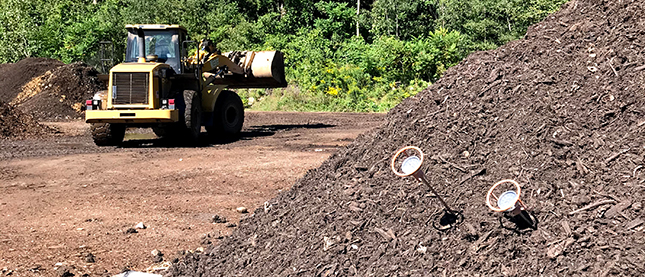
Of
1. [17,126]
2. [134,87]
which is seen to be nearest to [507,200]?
[134,87]

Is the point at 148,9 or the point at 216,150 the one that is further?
the point at 148,9

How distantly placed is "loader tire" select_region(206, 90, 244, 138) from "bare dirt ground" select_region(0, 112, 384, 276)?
45cm

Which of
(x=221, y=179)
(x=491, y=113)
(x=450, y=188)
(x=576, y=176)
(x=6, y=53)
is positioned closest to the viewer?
(x=576, y=176)

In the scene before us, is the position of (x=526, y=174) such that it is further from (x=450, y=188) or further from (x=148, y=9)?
(x=148, y=9)

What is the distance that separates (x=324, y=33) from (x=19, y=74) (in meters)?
21.2

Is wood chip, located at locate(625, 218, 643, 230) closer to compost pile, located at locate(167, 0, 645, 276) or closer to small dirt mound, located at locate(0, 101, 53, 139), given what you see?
compost pile, located at locate(167, 0, 645, 276)

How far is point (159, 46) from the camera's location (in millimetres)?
15133

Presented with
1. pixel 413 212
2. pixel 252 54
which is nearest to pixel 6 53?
pixel 252 54

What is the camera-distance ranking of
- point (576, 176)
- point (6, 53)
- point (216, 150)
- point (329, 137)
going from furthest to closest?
point (6, 53)
point (329, 137)
point (216, 150)
point (576, 176)

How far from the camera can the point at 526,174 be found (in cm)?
466

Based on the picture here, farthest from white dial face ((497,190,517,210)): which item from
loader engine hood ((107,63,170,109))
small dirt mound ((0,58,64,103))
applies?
small dirt mound ((0,58,64,103))

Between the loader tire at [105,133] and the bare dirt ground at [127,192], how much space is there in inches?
9.5

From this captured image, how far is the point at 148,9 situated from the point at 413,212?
38.2 m

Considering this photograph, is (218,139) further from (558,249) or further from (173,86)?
(558,249)
